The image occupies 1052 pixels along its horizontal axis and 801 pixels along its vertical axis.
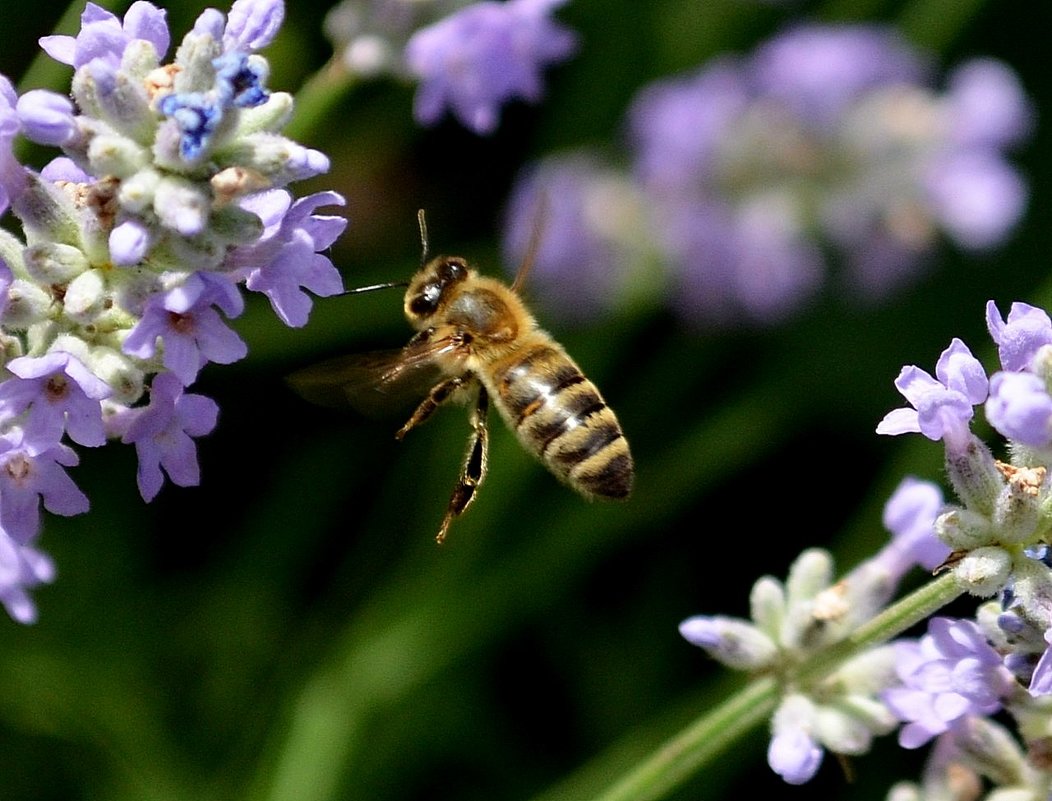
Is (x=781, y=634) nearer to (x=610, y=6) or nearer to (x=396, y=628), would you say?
(x=396, y=628)

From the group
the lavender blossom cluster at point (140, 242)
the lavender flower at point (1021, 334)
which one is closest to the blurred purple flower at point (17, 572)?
the lavender blossom cluster at point (140, 242)

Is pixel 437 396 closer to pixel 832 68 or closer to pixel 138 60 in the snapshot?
pixel 138 60

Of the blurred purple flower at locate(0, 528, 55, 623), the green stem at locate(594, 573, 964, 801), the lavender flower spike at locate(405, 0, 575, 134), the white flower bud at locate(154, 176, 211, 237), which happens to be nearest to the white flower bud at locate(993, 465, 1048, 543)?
the green stem at locate(594, 573, 964, 801)

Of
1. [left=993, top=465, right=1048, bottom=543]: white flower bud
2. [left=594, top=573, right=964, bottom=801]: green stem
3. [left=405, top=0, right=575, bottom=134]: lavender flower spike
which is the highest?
[left=405, top=0, right=575, bottom=134]: lavender flower spike

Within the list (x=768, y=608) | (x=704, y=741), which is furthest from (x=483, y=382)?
(x=704, y=741)

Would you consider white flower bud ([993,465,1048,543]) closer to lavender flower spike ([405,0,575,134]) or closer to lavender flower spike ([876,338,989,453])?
lavender flower spike ([876,338,989,453])

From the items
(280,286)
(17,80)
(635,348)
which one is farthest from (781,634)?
(17,80)
